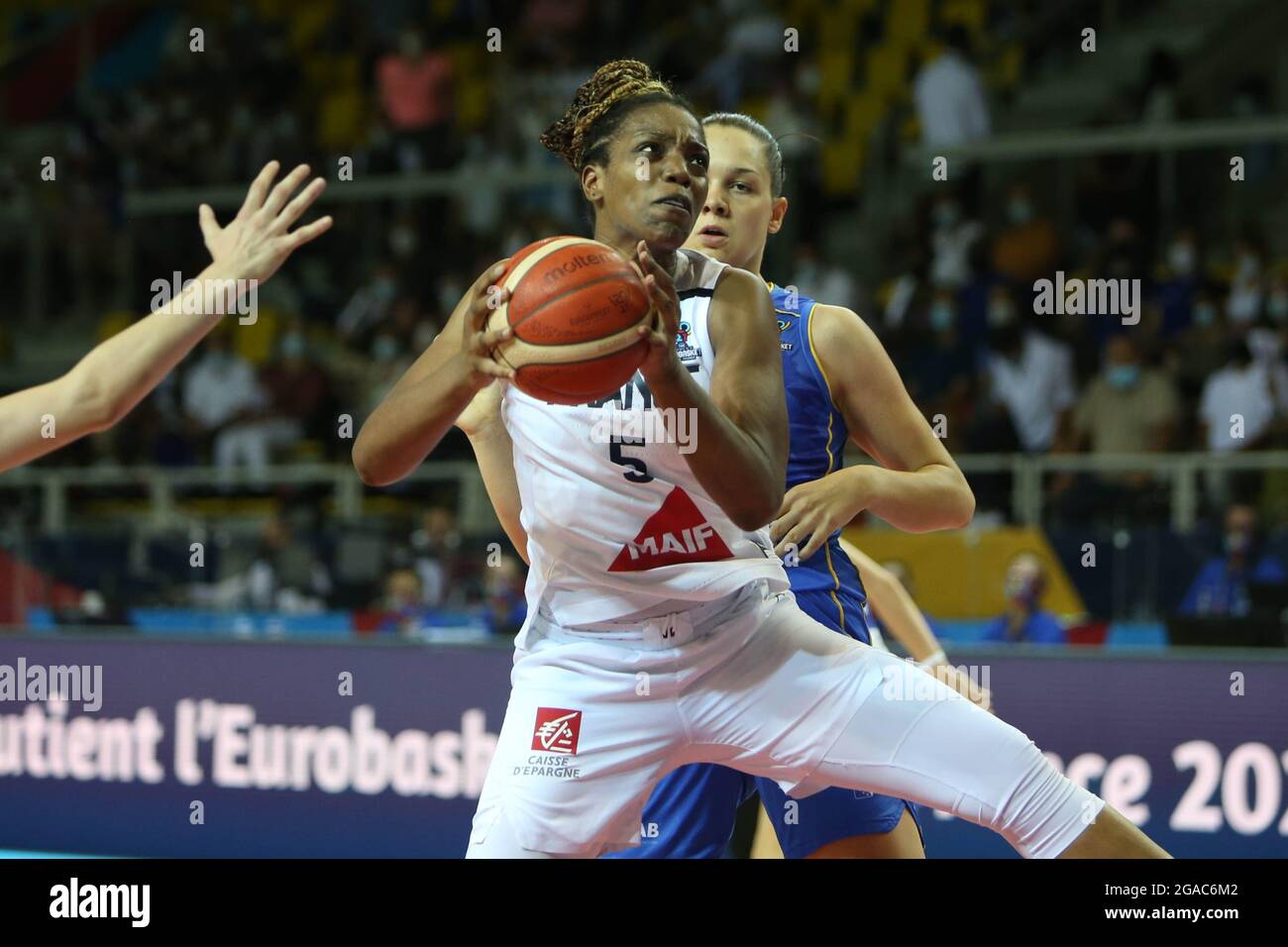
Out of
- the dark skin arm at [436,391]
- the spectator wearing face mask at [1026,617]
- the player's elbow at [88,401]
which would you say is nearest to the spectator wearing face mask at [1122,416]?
the spectator wearing face mask at [1026,617]

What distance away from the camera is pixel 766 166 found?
4.44 metres

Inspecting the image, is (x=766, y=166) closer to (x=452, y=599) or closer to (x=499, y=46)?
(x=452, y=599)

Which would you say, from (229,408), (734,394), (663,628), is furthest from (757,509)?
(229,408)

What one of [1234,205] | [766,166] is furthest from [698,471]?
[1234,205]

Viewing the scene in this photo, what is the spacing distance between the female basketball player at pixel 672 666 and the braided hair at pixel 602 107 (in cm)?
1

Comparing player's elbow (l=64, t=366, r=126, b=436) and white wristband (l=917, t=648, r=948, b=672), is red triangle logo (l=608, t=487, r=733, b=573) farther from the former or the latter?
white wristband (l=917, t=648, r=948, b=672)

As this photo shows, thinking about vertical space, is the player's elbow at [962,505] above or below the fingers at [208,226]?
below

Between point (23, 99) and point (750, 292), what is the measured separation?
691 inches

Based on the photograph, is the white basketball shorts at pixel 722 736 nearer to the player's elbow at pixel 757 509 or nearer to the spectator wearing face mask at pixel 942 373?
the player's elbow at pixel 757 509

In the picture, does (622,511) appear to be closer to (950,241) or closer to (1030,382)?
(1030,382)

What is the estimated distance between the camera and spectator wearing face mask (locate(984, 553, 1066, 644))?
8.21m

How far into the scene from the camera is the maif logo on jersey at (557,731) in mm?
3379

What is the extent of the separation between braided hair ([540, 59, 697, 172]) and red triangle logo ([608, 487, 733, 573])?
0.74m

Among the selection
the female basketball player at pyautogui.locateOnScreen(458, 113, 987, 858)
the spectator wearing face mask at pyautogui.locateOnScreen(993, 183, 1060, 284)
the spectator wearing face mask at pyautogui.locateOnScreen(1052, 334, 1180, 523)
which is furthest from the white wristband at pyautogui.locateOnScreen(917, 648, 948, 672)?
the spectator wearing face mask at pyautogui.locateOnScreen(993, 183, 1060, 284)
